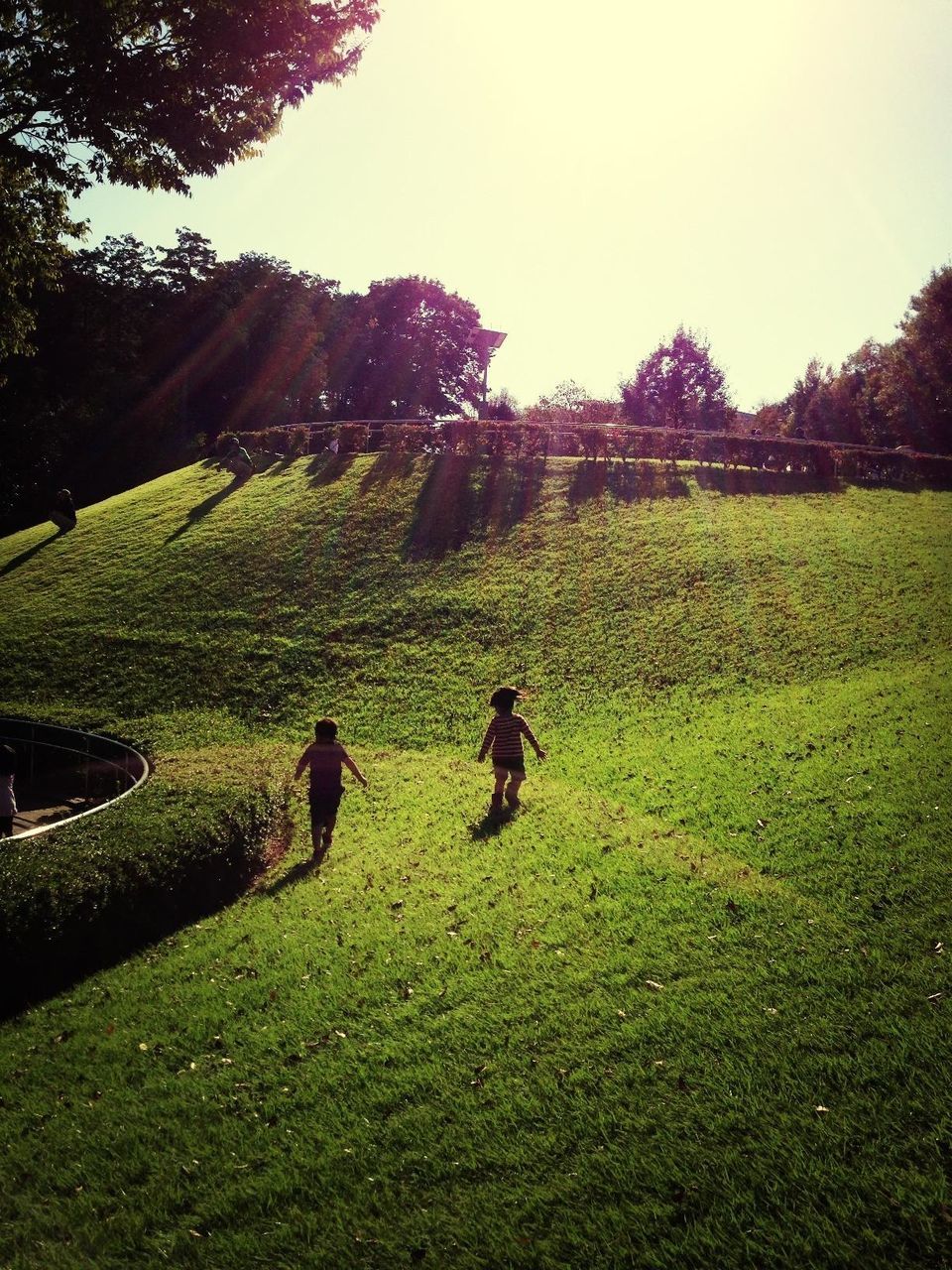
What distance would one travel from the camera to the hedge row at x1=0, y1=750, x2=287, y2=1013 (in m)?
8.48

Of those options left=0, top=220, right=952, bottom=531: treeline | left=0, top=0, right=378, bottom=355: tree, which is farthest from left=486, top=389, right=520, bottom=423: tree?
left=0, top=0, right=378, bottom=355: tree

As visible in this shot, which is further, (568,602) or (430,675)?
(568,602)

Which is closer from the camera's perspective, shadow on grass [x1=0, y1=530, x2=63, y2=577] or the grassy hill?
the grassy hill

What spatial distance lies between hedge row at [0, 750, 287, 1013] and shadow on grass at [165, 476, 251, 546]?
20.8m

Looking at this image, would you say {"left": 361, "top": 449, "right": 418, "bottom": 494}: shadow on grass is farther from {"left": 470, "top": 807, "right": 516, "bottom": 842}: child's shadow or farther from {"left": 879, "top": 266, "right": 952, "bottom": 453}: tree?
{"left": 879, "top": 266, "right": 952, "bottom": 453}: tree

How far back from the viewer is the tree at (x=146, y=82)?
14.6 metres

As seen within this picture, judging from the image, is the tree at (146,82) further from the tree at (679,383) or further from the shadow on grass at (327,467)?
the tree at (679,383)

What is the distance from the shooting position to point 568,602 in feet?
78.4

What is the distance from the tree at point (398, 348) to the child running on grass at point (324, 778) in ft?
235

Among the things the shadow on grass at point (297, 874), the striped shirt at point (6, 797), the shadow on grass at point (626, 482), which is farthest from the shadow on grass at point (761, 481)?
the striped shirt at point (6, 797)

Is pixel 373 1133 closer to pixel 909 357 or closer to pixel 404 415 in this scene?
pixel 909 357

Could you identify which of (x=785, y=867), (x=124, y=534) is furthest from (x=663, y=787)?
Answer: (x=124, y=534)

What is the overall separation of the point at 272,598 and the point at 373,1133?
20.9 m

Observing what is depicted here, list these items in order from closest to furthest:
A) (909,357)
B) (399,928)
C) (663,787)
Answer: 1. (399,928)
2. (663,787)
3. (909,357)
